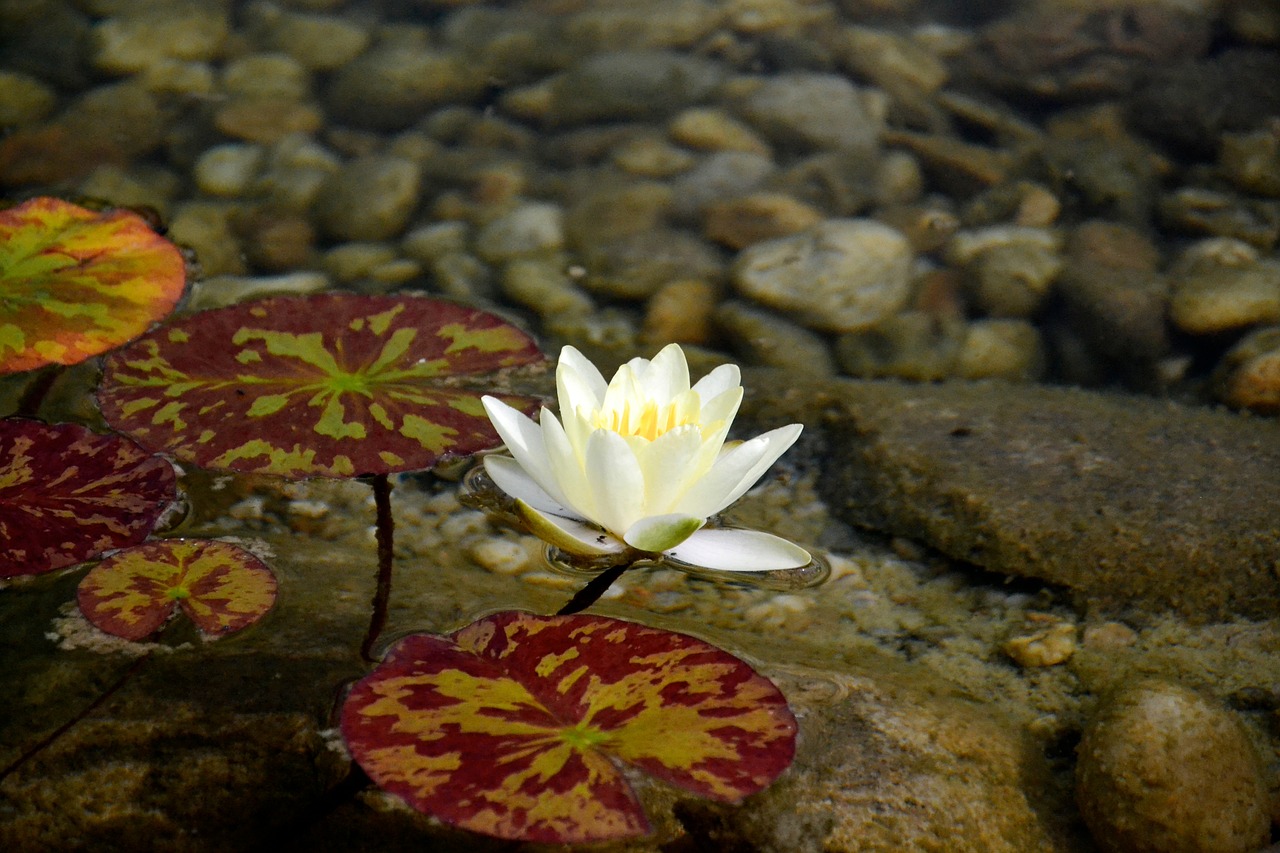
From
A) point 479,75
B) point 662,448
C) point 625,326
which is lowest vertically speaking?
point 625,326

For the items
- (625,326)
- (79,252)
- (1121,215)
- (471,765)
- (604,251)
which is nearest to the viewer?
(471,765)

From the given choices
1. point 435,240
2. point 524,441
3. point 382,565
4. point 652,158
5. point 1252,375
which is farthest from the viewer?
point 652,158

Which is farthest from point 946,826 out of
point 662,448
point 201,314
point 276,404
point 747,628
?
point 201,314

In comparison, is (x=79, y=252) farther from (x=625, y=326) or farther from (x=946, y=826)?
(x=946, y=826)

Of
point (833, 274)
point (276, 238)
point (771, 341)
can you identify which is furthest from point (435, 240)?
point (833, 274)

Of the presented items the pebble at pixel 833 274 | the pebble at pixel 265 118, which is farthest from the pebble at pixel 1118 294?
the pebble at pixel 265 118

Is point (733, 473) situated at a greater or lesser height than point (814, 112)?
greater

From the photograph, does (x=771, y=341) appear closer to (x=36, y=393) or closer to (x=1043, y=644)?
(x=1043, y=644)

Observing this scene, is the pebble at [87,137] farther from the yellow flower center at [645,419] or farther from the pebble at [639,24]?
the yellow flower center at [645,419]
